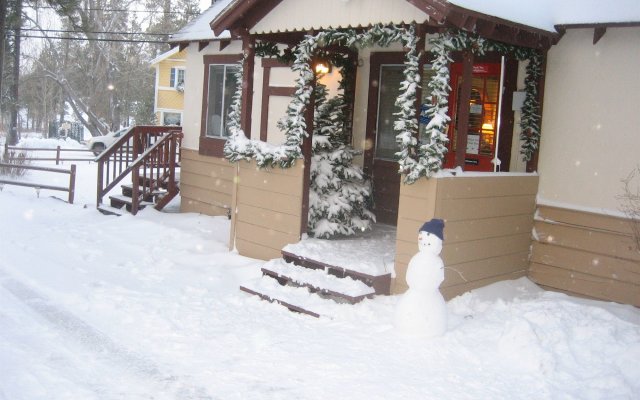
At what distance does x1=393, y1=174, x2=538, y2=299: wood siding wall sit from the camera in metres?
7.12

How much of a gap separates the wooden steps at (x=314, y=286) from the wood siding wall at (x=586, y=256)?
2.60 meters

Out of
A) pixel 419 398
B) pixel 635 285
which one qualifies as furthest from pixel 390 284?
pixel 635 285

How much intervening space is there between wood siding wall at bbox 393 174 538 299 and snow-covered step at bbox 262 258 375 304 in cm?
53

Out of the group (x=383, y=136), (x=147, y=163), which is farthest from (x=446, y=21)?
(x=147, y=163)

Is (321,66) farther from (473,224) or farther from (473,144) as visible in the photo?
(473,224)

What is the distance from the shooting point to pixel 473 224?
7.57m

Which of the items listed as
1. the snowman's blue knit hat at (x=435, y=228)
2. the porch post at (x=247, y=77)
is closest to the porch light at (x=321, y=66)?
the porch post at (x=247, y=77)

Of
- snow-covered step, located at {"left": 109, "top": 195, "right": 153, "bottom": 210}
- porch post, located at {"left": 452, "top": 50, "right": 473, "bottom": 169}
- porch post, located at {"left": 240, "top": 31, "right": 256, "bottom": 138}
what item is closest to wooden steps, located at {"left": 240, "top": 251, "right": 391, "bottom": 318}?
porch post, located at {"left": 452, "top": 50, "right": 473, "bottom": 169}

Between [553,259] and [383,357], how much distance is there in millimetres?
3866

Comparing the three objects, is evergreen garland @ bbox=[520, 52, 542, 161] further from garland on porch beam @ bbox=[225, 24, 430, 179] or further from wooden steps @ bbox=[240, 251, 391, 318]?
wooden steps @ bbox=[240, 251, 391, 318]

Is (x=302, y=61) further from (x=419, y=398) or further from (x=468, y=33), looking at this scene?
(x=419, y=398)

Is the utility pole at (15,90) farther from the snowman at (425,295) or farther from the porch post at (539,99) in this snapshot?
the snowman at (425,295)

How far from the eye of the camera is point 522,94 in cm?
843

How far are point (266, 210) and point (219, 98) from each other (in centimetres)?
486
